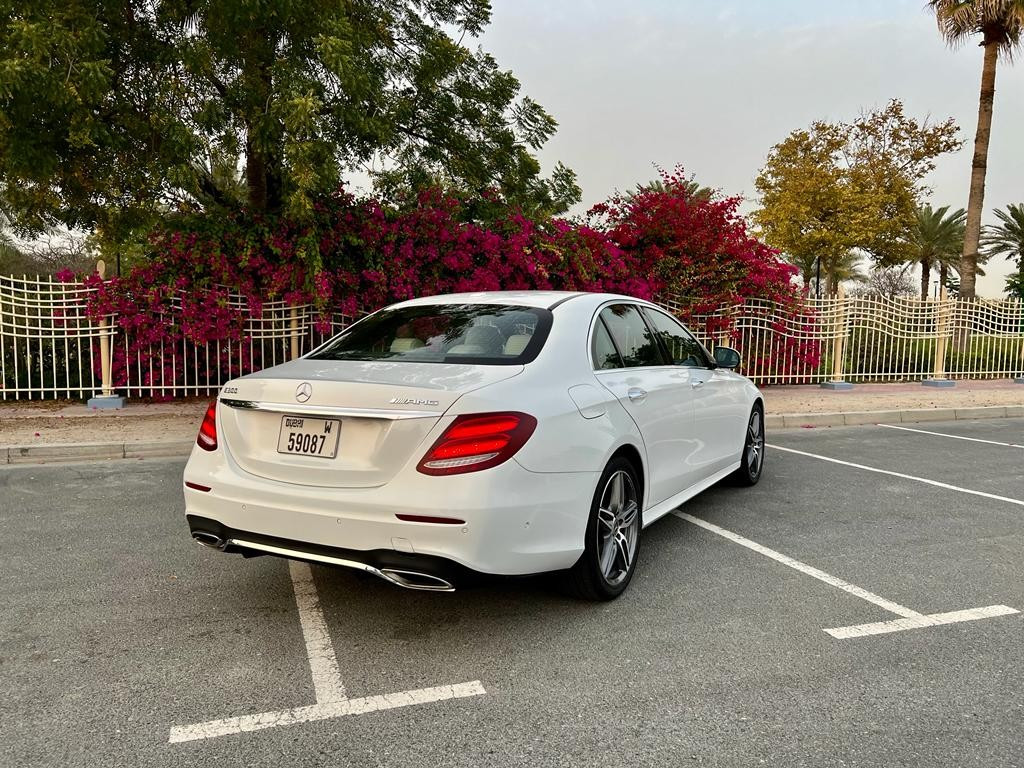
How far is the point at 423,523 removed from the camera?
292 centimetres

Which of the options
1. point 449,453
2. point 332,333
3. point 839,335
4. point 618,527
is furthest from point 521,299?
point 839,335

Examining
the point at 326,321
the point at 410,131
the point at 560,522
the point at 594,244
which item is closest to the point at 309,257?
the point at 326,321

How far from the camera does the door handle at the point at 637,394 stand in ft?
12.8

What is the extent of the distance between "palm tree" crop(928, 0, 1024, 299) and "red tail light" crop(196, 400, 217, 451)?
20.3 meters

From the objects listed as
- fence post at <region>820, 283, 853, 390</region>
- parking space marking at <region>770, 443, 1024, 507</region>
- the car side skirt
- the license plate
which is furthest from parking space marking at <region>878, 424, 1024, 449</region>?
the license plate

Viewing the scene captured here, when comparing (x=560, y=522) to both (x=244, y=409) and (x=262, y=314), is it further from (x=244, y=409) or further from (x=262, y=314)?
(x=262, y=314)

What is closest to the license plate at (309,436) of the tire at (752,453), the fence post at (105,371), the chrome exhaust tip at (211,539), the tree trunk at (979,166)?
the chrome exhaust tip at (211,539)

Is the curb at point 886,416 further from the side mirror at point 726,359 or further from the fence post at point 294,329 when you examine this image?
the fence post at point 294,329

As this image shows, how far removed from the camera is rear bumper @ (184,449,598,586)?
2.92 m

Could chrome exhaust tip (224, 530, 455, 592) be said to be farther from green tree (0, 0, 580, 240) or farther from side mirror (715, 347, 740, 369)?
green tree (0, 0, 580, 240)

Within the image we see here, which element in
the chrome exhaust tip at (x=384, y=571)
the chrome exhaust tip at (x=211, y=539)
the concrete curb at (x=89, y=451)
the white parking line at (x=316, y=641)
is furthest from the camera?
the concrete curb at (x=89, y=451)

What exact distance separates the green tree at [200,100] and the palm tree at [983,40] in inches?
568

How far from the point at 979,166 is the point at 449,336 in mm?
20485

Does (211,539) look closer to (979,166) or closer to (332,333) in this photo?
(332,333)
